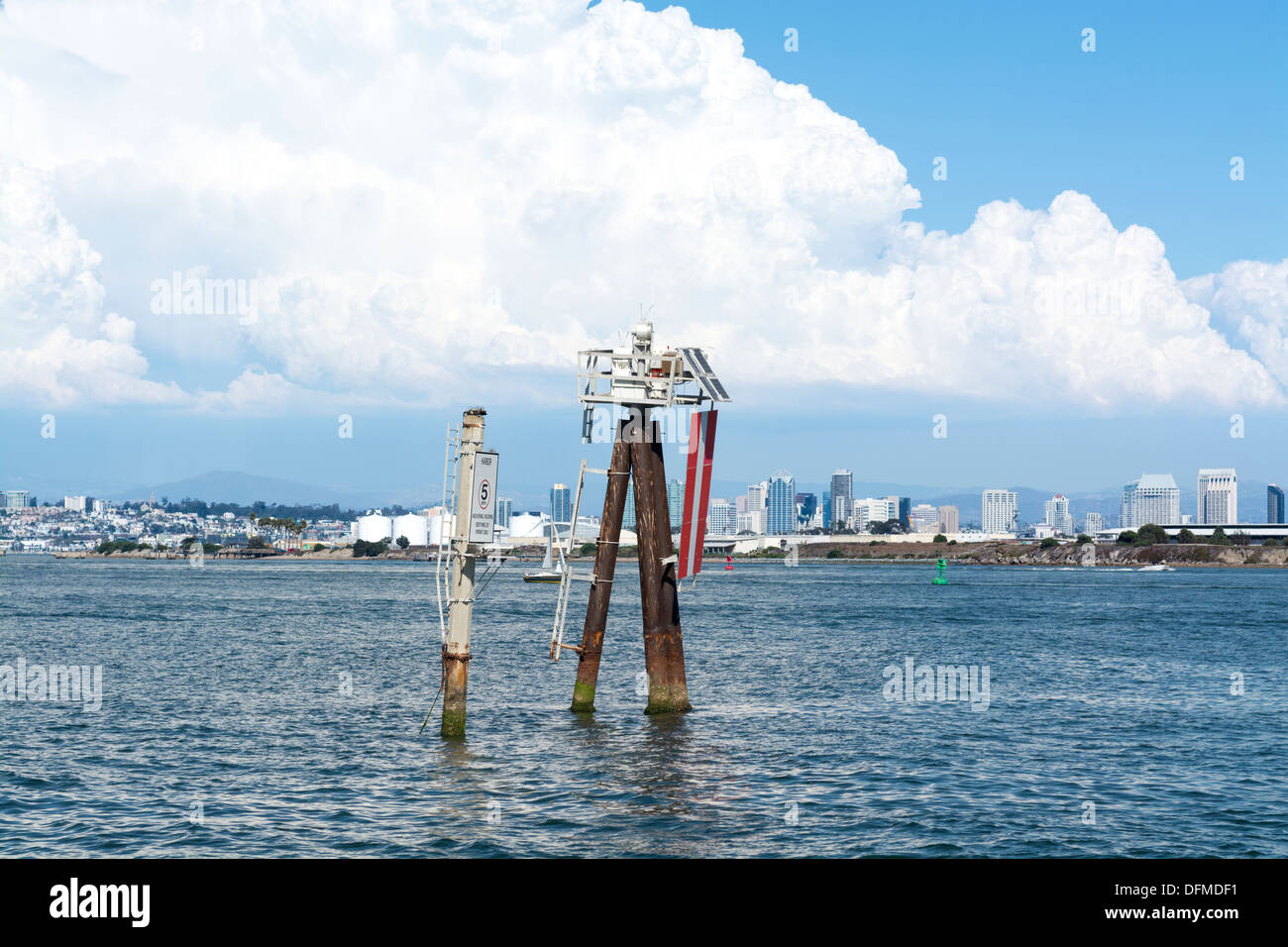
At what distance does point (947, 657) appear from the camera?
52938 mm

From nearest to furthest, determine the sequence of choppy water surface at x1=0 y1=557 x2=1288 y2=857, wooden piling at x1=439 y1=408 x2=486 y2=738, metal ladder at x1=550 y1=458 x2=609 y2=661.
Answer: choppy water surface at x1=0 y1=557 x2=1288 y2=857 → wooden piling at x1=439 y1=408 x2=486 y2=738 → metal ladder at x1=550 y1=458 x2=609 y2=661

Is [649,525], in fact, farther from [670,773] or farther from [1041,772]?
[1041,772]

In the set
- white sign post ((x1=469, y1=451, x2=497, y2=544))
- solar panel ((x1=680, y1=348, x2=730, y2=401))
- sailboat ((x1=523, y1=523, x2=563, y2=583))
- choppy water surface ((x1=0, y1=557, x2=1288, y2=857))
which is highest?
solar panel ((x1=680, y1=348, x2=730, y2=401))

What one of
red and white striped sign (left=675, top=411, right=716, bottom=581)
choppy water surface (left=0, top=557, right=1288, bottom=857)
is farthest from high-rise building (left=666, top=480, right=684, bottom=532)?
choppy water surface (left=0, top=557, right=1288, bottom=857)

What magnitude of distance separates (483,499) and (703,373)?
6.66 m

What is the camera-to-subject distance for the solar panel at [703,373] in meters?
26.6

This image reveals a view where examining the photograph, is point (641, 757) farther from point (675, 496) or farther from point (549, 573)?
point (675, 496)

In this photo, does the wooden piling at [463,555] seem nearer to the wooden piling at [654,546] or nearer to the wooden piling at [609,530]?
the wooden piling at [609,530]

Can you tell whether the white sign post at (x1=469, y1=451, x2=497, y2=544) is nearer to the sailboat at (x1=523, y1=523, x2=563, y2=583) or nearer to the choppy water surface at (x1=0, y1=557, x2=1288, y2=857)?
the sailboat at (x1=523, y1=523, x2=563, y2=583)

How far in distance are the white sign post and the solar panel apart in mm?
5968

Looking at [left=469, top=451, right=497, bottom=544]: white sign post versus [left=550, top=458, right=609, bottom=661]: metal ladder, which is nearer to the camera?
[left=469, top=451, right=497, bottom=544]: white sign post

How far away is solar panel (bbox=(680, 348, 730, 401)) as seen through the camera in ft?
87.4

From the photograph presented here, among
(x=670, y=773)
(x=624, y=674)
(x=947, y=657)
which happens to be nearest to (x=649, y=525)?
(x=670, y=773)
